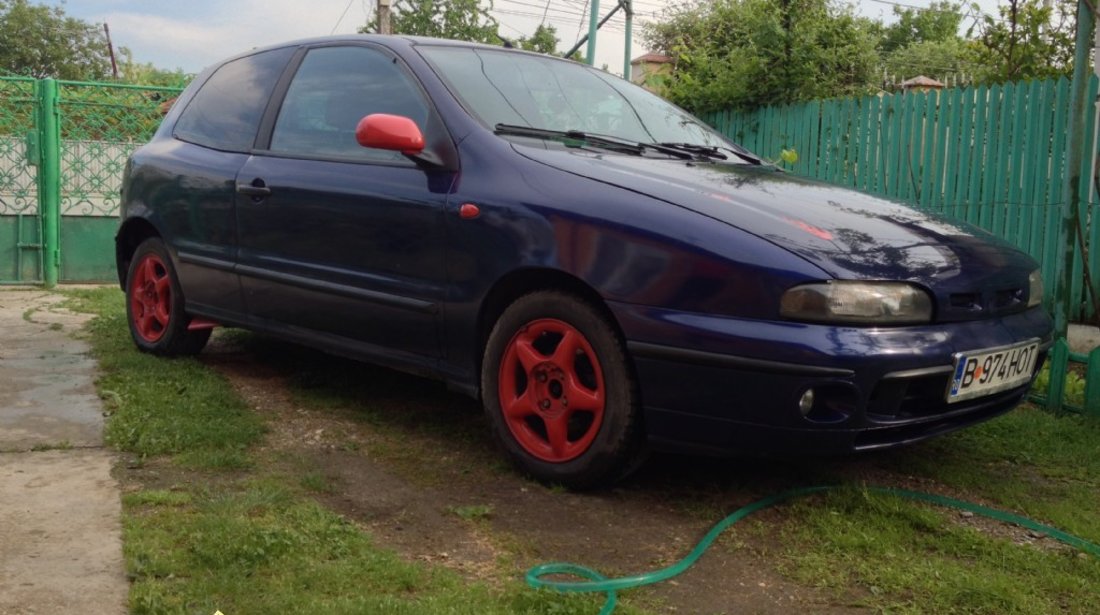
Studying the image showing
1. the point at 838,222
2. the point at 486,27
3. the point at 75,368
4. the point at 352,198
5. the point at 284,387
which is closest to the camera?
the point at 838,222

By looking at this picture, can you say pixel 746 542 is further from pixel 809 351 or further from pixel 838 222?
pixel 838 222

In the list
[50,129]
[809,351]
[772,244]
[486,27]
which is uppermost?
[486,27]

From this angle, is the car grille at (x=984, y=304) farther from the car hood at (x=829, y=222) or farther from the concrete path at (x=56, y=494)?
the concrete path at (x=56, y=494)

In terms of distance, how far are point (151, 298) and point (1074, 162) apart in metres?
4.71

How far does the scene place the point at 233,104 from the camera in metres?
4.95

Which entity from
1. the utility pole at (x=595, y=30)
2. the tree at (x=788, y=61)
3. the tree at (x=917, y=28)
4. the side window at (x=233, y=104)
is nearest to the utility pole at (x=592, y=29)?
the utility pole at (x=595, y=30)

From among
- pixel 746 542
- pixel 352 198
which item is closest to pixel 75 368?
pixel 352 198

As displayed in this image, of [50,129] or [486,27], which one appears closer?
[50,129]

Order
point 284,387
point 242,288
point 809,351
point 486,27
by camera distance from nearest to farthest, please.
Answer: point 809,351
point 242,288
point 284,387
point 486,27

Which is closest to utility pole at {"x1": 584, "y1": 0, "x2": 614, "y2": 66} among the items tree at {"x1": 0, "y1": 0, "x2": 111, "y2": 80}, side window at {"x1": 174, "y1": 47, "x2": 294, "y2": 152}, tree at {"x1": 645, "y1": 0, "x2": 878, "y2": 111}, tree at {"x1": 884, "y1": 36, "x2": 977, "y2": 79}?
tree at {"x1": 645, "y1": 0, "x2": 878, "y2": 111}

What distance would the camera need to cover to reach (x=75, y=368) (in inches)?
207

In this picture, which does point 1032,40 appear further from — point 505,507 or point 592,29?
point 592,29

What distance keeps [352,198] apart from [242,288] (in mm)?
964

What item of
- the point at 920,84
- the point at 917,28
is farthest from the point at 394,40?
the point at 917,28
